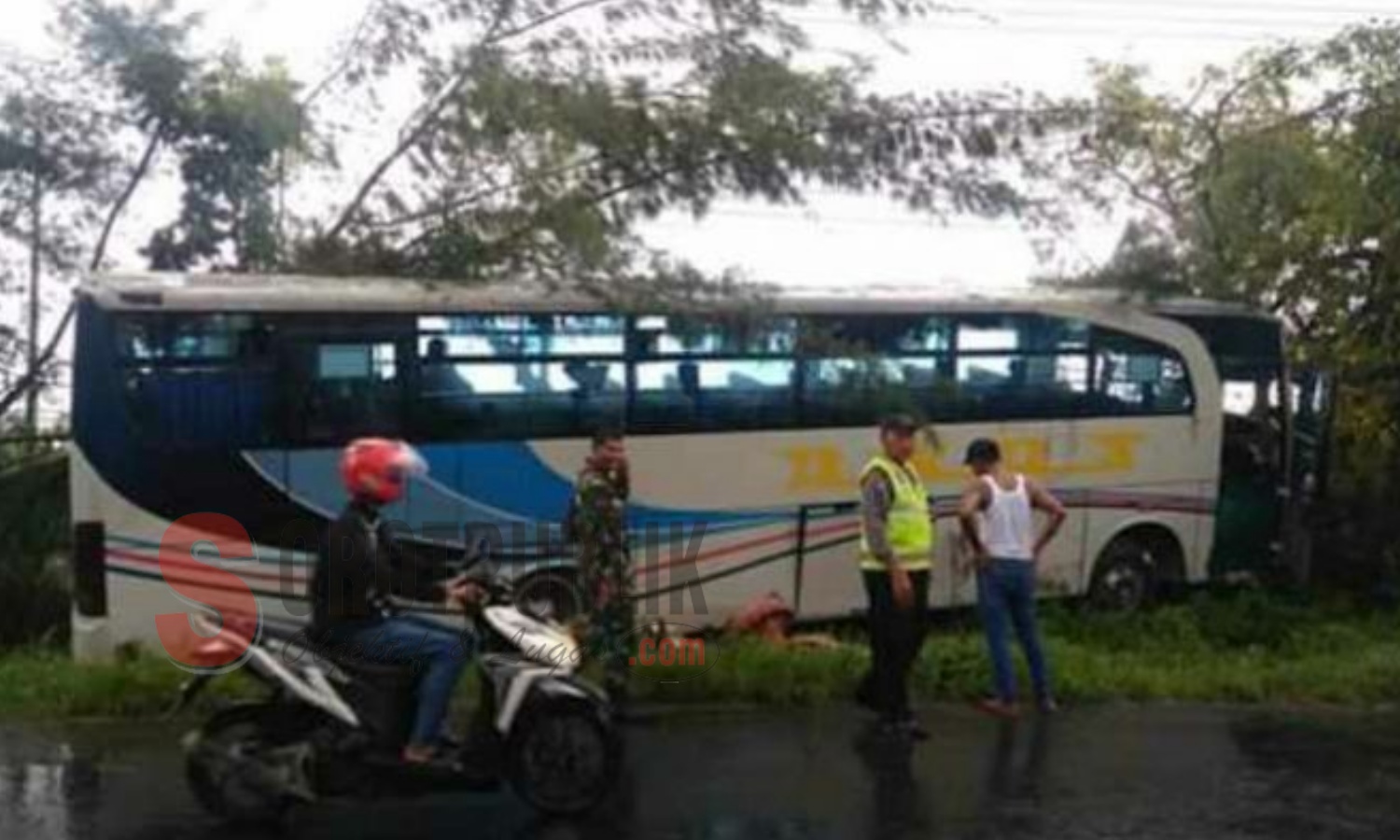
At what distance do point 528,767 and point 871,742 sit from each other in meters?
2.36

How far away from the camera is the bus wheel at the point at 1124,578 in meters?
14.3

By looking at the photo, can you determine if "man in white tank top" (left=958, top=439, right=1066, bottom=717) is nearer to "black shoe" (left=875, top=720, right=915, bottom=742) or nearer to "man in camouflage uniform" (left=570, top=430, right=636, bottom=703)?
"black shoe" (left=875, top=720, right=915, bottom=742)

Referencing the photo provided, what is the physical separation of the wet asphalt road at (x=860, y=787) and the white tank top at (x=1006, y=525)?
912mm

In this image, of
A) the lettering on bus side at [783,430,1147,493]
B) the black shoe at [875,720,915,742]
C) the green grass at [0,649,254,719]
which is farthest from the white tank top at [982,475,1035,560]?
the green grass at [0,649,254,719]

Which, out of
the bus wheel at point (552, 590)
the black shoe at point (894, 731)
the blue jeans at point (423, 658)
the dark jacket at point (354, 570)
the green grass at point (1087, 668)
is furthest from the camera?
the bus wheel at point (552, 590)

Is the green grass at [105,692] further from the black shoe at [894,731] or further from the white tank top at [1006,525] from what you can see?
the white tank top at [1006,525]

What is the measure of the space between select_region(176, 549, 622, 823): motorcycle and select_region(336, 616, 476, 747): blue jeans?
1.9 inches

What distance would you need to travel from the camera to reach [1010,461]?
13508 mm

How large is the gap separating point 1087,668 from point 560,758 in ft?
15.8

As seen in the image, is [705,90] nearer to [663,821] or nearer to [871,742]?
[871,742]

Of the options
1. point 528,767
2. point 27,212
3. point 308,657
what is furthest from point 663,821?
point 27,212

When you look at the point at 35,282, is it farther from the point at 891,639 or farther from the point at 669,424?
the point at 891,639

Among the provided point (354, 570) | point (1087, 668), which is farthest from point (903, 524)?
point (354, 570)

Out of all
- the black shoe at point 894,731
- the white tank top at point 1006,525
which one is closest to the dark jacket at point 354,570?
the black shoe at point 894,731
